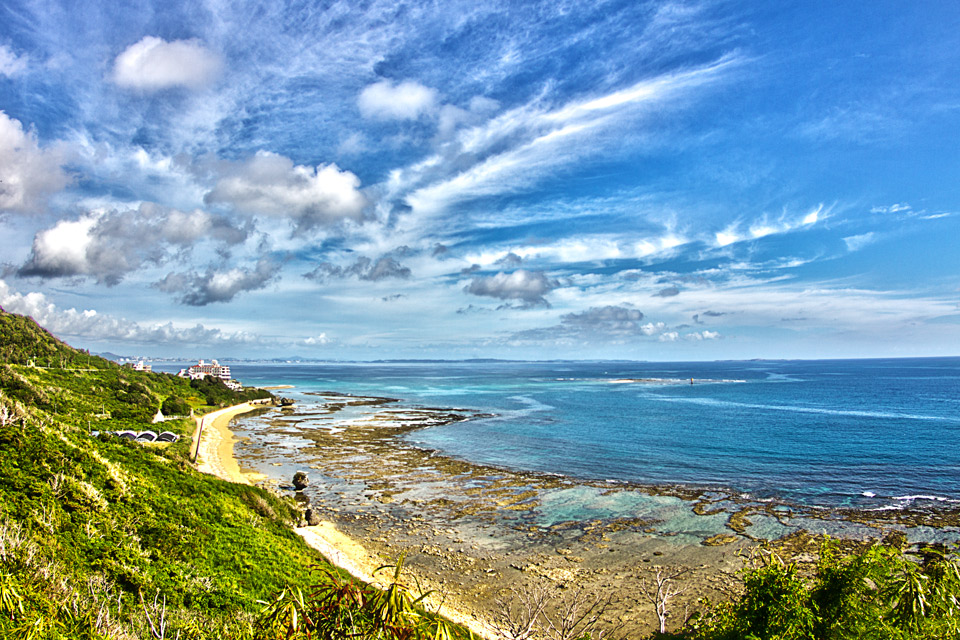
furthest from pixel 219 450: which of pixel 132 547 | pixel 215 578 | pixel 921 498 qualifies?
pixel 921 498

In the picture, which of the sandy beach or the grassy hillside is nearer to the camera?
the grassy hillside

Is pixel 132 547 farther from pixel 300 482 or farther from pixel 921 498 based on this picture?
pixel 921 498

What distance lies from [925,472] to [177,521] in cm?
5238

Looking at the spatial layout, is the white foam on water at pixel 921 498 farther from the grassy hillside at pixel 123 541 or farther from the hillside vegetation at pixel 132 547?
the grassy hillside at pixel 123 541

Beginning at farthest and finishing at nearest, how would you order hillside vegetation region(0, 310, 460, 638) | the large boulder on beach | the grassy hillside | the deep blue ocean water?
the deep blue ocean water, the large boulder on beach, the grassy hillside, hillside vegetation region(0, 310, 460, 638)

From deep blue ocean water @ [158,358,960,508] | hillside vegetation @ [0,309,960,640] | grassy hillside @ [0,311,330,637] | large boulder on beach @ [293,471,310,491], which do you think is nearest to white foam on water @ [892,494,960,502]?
deep blue ocean water @ [158,358,960,508]

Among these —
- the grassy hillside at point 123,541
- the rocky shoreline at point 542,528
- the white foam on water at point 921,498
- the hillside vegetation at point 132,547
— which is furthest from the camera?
the white foam on water at point 921,498

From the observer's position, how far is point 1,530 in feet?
40.7

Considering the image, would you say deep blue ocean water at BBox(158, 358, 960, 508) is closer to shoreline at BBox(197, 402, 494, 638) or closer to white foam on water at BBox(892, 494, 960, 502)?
white foam on water at BBox(892, 494, 960, 502)

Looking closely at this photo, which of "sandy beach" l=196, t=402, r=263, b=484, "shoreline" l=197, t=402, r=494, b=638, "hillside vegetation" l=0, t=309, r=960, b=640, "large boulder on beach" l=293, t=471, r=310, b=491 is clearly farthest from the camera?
"sandy beach" l=196, t=402, r=263, b=484

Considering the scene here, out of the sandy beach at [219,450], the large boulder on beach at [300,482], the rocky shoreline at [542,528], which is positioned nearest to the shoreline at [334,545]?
the sandy beach at [219,450]

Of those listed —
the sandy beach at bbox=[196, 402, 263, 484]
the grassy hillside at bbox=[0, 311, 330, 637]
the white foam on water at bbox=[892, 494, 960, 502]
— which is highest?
the grassy hillside at bbox=[0, 311, 330, 637]

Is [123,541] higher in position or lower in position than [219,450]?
higher

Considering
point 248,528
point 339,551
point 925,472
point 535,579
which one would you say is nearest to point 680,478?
point 925,472
